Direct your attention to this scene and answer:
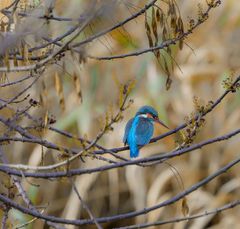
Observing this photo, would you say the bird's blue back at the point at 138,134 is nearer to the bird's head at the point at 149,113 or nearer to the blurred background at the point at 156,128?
the bird's head at the point at 149,113

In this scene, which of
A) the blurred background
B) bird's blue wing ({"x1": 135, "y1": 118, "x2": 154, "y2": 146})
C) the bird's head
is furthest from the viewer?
the blurred background

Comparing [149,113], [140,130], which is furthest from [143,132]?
[149,113]

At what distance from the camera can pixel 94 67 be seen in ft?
18.0

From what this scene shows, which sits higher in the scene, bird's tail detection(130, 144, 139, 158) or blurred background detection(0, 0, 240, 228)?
blurred background detection(0, 0, 240, 228)

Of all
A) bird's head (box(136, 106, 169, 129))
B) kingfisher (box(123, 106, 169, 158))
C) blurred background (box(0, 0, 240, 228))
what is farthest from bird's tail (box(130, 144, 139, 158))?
blurred background (box(0, 0, 240, 228))

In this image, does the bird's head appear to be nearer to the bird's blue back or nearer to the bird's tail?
the bird's blue back

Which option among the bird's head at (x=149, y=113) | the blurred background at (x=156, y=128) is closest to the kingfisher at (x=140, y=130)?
the bird's head at (x=149, y=113)

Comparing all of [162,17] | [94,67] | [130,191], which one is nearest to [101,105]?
[94,67]

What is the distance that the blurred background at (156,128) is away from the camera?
16.8 ft

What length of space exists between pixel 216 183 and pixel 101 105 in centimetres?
Result: 94

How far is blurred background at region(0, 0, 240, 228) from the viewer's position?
512 cm

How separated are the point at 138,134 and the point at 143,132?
3cm

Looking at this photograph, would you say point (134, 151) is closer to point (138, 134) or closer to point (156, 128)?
point (138, 134)

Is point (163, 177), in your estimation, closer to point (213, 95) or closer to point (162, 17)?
point (213, 95)
